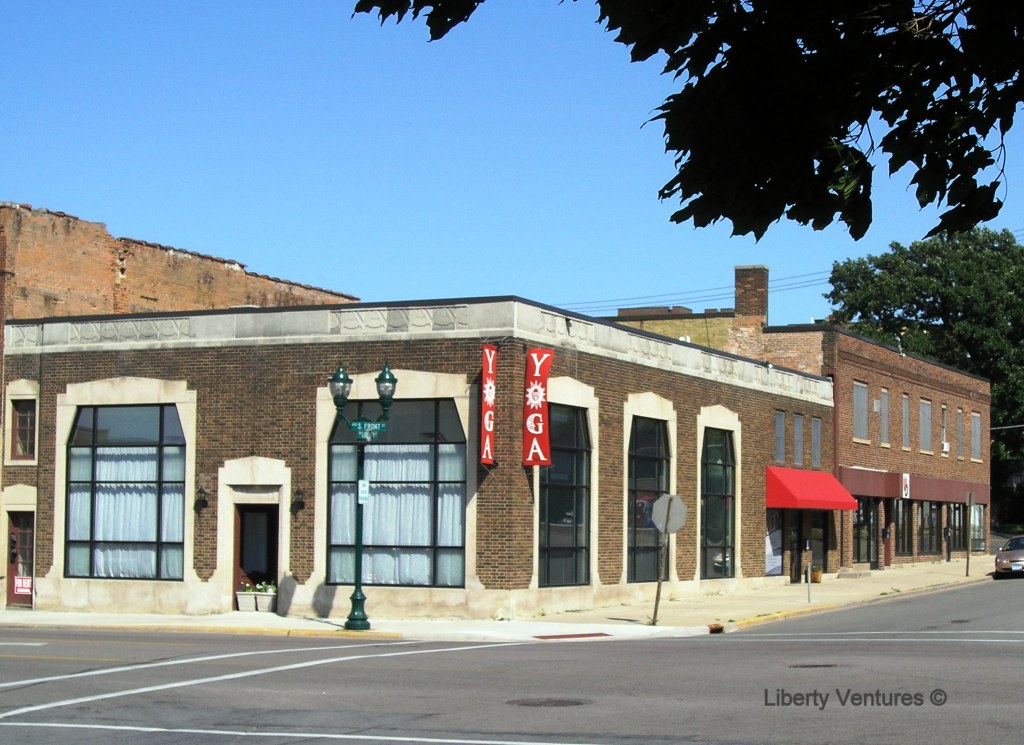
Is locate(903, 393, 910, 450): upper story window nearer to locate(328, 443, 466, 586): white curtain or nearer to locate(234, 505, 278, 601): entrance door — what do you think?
locate(328, 443, 466, 586): white curtain

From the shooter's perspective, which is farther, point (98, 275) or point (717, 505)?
point (717, 505)

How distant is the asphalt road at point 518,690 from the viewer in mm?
12492

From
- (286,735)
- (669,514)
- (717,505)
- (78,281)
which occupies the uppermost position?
(78,281)

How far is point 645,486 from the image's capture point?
33.6m

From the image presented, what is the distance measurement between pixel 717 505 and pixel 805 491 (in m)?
4.70

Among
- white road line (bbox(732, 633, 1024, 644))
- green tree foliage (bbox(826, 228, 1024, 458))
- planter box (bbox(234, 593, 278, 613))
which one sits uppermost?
green tree foliage (bbox(826, 228, 1024, 458))

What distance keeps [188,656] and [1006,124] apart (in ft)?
53.8

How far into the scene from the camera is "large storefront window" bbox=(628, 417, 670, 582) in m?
33.0

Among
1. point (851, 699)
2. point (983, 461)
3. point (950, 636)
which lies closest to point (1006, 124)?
point (851, 699)

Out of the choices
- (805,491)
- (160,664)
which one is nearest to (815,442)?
(805,491)

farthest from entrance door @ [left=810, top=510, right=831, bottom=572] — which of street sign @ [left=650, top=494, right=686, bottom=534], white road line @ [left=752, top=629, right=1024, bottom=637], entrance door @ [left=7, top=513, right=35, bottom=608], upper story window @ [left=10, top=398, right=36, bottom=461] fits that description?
upper story window @ [left=10, top=398, right=36, bottom=461]

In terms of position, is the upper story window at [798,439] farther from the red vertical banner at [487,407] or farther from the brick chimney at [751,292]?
the red vertical banner at [487,407]

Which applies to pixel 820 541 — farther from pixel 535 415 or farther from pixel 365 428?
pixel 365 428

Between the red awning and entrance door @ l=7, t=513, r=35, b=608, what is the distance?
1988 cm
